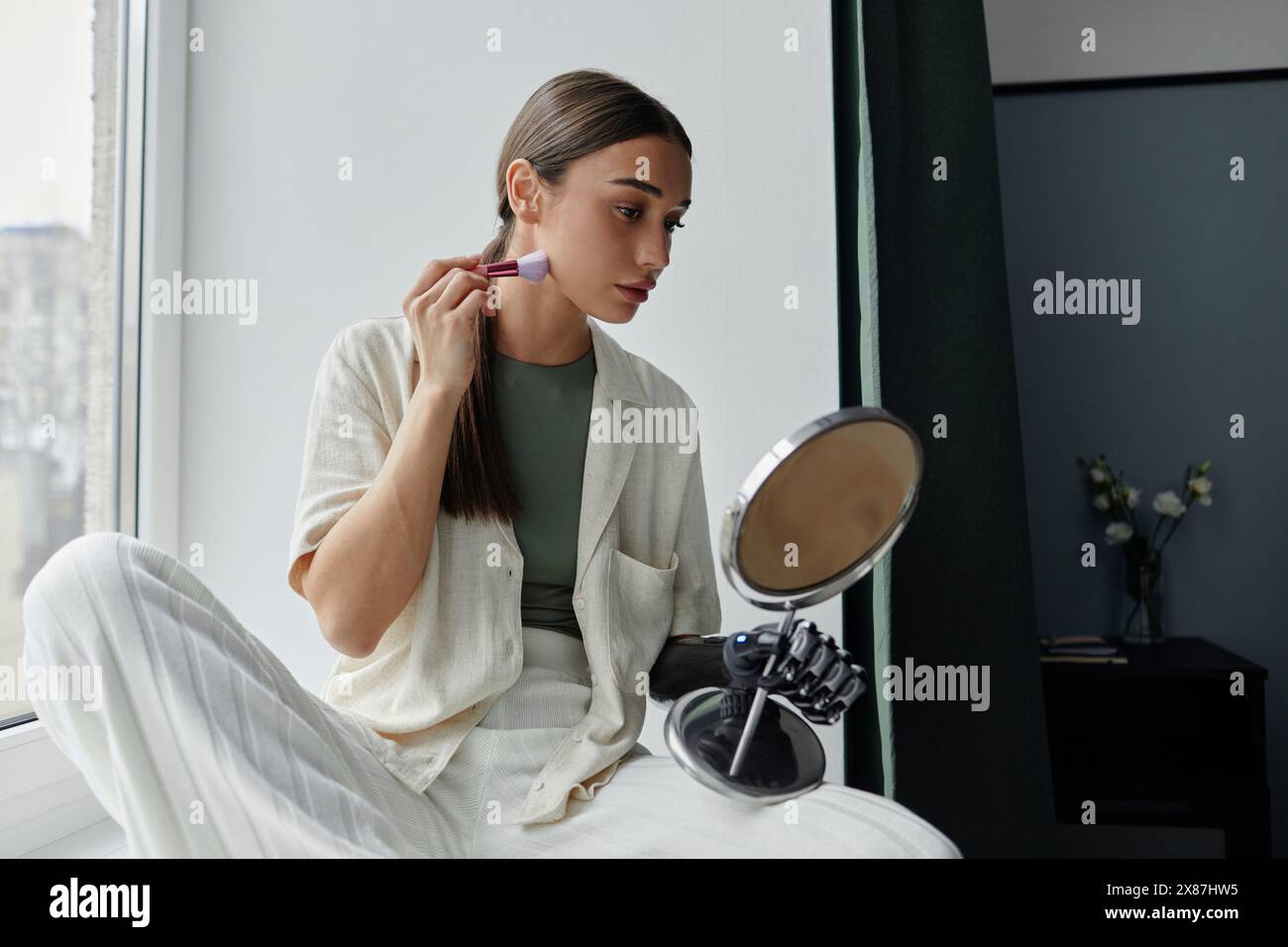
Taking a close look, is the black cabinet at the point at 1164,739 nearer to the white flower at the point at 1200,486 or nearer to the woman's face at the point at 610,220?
the white flower at the point at 1200,486

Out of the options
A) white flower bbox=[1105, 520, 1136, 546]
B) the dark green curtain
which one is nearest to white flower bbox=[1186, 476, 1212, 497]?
white flower bbox=[1105, 520, 1136, 546]

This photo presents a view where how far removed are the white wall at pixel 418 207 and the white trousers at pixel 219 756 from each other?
63 centimetres

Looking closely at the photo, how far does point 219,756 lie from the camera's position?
80cm

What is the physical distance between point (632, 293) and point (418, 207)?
2.02ft

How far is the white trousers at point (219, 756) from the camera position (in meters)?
0.81

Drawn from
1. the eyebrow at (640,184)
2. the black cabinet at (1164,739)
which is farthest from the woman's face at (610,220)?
the black cabinet at (1164,739)

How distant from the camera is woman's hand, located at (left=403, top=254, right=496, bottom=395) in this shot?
103 cm

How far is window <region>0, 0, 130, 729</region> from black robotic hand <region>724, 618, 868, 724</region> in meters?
1.10

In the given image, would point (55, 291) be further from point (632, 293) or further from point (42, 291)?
point (632, 293)

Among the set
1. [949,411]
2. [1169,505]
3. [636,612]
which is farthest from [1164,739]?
[636,612]

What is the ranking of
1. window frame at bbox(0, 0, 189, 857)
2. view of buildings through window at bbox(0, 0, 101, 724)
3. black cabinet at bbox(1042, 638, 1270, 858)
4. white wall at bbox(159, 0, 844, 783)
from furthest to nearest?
black cabinet at bbox(1042, 638, 1270, 858)
window frame at bbox(0, 0, 189, 857)
white wall at bbox(159, 0, 844, 783)
view of buildings through window at bbox(0, 0, 101, 724)

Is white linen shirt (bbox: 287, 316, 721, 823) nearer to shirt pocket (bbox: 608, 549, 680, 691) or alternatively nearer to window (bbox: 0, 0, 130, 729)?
shirt pocket (bbox: 608, 549, 680, 691)

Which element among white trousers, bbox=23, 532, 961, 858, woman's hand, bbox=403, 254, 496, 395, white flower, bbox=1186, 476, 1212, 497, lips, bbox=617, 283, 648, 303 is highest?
lips, bbox=617, 283, 648, 303

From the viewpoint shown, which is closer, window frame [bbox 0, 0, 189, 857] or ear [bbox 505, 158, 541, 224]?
ear [bbox 505, 158, 541, 224]
